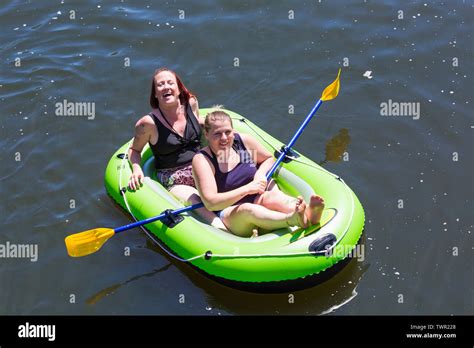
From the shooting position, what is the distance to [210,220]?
5715 millimetres

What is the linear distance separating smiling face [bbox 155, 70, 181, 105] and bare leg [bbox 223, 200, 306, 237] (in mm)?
995

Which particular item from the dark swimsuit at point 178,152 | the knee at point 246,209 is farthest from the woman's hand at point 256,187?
the dark swimsuit at point 178,152

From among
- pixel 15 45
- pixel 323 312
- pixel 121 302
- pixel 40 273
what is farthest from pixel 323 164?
pixel 15 45

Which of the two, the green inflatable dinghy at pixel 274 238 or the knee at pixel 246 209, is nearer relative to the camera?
the green inflatable dinghy at pixel 274 238

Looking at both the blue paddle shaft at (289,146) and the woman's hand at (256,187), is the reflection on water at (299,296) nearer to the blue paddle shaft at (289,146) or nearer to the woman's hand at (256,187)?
the woman's hand at (256,187)

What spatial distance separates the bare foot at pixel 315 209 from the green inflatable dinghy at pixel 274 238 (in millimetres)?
96

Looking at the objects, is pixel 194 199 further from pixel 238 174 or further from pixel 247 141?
pixel 247 141

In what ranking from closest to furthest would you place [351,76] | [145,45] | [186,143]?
[186,143]
[351,76]
[145,45]

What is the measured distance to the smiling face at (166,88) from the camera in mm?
5844

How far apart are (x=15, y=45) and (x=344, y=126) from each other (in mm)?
3817

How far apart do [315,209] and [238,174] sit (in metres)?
0.73

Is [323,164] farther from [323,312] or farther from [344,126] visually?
[323,312]
